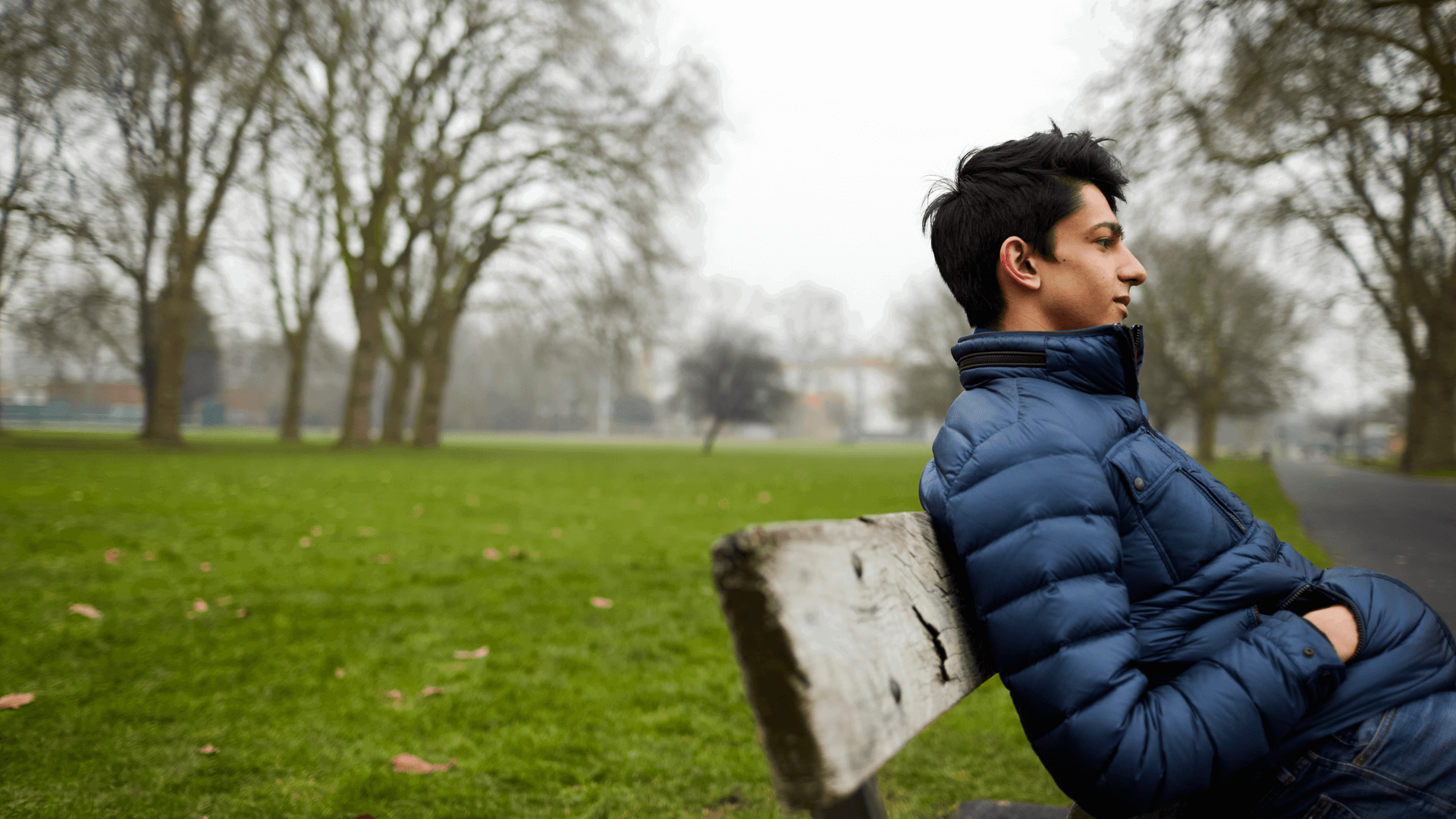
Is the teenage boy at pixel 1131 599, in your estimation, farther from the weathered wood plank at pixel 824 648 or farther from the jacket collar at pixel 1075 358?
the weathered wood plank at pixel 824 648

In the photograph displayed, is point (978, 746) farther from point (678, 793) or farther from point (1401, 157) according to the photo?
point (1401, 157)

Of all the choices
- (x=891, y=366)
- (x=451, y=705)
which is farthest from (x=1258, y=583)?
(x=891, y=366)

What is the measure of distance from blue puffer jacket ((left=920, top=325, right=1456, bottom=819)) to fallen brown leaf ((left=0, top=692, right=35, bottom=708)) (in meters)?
3.63

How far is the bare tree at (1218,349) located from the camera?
76.7 feet

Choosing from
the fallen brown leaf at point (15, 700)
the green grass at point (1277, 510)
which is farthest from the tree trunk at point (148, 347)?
the green grass at point (1277, 510)

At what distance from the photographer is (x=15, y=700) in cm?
318

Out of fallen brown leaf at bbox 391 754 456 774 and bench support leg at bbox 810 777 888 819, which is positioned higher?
bench support leg at bbox 810 777 888 819

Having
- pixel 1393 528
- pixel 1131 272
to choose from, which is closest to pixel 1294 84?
pixel 1393 528

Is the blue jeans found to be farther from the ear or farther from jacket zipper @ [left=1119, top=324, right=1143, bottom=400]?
the ear

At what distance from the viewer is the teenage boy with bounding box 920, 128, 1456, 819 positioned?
1.07m

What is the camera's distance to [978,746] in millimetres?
3398

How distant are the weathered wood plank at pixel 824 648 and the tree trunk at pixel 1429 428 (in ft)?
88.2

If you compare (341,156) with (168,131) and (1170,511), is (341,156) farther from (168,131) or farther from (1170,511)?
(1170,511)

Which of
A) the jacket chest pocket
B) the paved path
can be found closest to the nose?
the jacket chest pocket
